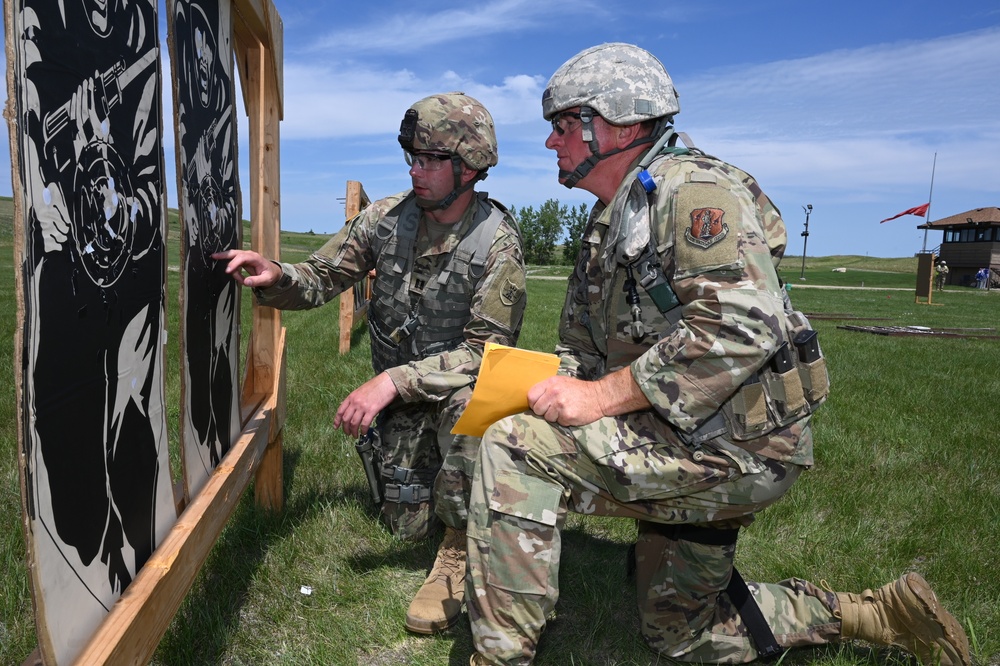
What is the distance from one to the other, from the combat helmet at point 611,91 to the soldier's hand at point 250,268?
4.26ft

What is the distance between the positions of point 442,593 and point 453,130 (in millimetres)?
2127

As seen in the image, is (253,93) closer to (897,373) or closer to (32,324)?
(32,324)

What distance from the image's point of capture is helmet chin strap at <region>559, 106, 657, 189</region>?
266 cm

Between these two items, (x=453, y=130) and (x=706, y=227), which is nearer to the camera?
(x=706, y=227)

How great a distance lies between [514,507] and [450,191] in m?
1.89

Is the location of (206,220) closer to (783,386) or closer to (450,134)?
(450,134)

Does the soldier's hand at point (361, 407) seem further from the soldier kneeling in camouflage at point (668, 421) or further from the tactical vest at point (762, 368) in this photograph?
the tactical vest at point (762, 368)

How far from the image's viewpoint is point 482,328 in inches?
141

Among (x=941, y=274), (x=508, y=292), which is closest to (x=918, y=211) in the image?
(x=941, y=274)

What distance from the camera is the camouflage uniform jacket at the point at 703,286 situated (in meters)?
2.19

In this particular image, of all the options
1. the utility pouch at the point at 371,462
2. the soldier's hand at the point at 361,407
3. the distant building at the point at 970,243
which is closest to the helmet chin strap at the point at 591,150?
the soldier's hand at the point at 361,407

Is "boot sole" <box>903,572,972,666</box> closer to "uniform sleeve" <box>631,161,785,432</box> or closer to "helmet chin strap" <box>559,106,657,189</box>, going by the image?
"uniform sleeve" <box>631,161,785,432</box>

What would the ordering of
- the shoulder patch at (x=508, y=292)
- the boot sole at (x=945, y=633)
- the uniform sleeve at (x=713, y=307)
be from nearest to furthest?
1. the uniform sleeve at (x=713, y=307)
2. the boot sole at (x=945, y=633)
3. the shoulder patch at (x=508, y=292)

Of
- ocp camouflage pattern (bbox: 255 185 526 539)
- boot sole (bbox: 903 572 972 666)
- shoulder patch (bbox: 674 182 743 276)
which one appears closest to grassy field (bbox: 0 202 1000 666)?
boot sole (bbox: 903 572 972 666)
